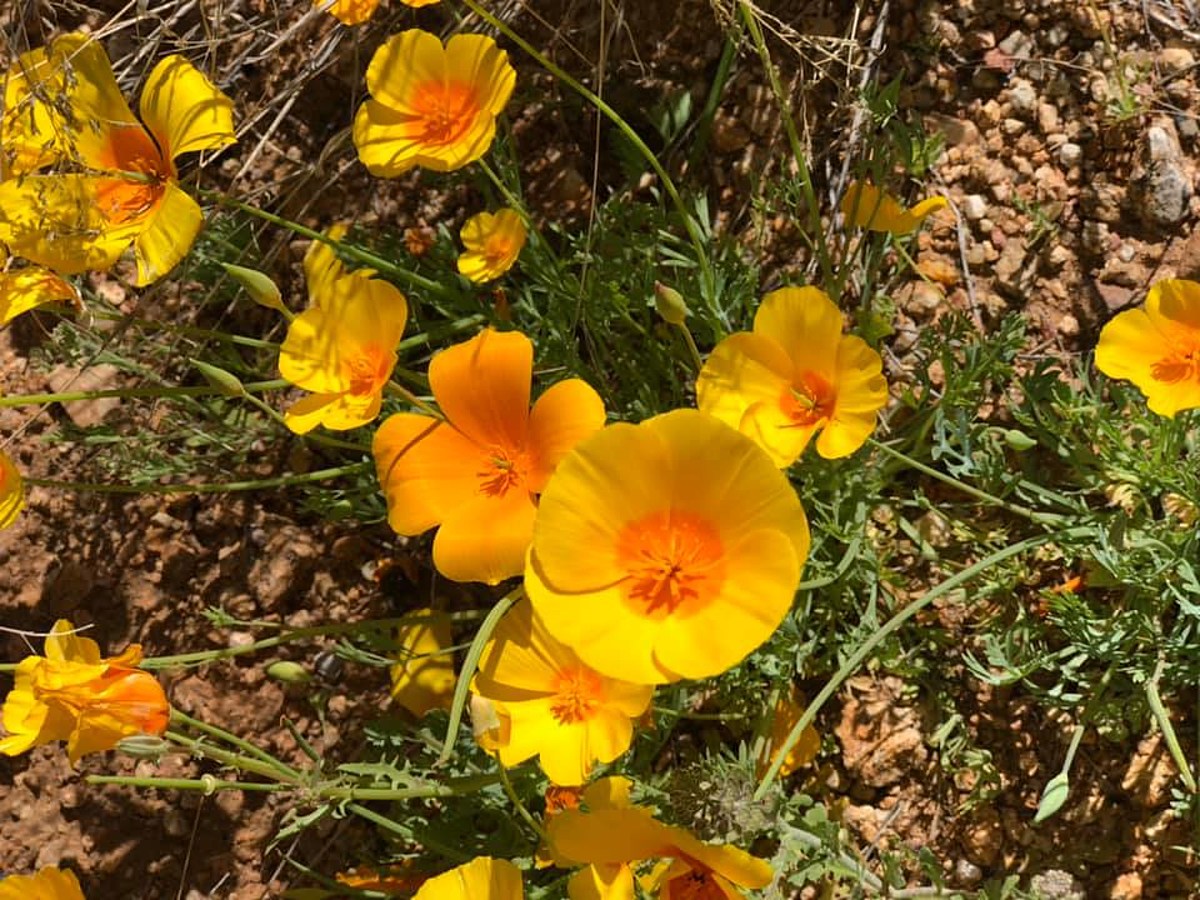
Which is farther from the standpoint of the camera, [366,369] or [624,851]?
[366,369]

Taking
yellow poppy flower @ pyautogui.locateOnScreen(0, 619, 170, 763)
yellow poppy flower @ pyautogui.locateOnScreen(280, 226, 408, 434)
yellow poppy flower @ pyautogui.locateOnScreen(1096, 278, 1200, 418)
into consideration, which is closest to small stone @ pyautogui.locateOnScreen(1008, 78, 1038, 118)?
yellow poppy flower @ pyautogui.locateOnScreen(1096, 278, 1200, 418)

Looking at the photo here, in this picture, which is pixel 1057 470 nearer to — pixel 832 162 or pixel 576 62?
pixel 832 162

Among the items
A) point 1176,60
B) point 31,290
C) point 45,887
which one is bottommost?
point 45,887

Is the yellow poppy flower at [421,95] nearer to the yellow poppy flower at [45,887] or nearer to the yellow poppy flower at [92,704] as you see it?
the yellow poppy flower at [92,704]

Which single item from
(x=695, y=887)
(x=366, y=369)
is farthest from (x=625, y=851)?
(x=366, y=369)

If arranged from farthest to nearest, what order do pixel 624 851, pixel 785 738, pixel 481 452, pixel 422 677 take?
pixel 422 677 < pixel 785 738 < pixel 481 452 < pixel 624 851

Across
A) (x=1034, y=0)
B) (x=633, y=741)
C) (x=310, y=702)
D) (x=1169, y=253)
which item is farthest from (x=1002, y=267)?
(x=310, y=702)

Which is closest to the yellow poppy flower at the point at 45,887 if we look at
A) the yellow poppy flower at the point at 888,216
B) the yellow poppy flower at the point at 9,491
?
the yellow poppy flower at the point at 9,491

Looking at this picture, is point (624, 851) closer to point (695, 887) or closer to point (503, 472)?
point (695, 887)

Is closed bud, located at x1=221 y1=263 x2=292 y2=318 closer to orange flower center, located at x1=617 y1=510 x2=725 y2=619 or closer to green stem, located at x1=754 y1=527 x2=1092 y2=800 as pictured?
orange flower center, located at x1=617 y1=510 x2=725 y2=619
